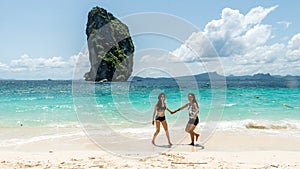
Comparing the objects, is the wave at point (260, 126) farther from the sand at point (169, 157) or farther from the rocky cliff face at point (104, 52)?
the rocky cliff face at point (104, 52)

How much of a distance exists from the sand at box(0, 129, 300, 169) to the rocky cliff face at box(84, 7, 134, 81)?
4948 cm

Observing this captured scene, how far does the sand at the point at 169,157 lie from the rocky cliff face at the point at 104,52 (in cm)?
4948

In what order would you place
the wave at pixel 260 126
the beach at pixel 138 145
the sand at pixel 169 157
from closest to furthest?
the sand at pixel 169 157 < the beach at pixel 138 145 < the wave at pixel 260 126

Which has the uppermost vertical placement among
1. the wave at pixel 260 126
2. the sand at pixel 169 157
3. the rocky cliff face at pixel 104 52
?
the rocky cliff face at pixel 104 52

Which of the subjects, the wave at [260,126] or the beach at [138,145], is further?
the wave at [260,126]

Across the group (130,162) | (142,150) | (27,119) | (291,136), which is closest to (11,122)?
(27,119)

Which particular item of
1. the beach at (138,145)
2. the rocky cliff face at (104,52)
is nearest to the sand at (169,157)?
the beach at (138,145)

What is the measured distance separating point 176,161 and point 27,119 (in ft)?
39.2

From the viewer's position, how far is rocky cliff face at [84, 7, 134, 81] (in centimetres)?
6180

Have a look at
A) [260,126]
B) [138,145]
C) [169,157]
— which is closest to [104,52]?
[260,126]

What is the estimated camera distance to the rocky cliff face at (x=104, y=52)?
61.8 metres

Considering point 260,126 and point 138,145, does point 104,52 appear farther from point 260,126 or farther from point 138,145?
point 138,145

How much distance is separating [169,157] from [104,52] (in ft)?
222

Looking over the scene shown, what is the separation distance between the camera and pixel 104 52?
239ft
